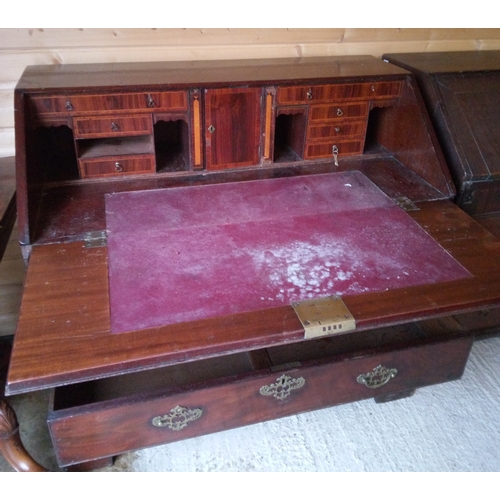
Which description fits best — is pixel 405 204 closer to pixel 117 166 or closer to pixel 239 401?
pixel 239 401

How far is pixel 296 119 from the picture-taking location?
1634 mm

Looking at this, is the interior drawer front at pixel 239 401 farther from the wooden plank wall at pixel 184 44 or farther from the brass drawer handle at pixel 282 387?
the wooden plank wall at pixel 184 44

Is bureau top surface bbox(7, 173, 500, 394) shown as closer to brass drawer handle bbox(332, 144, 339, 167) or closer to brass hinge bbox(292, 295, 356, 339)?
brass hinge bbox(292, 295, 356, 339)

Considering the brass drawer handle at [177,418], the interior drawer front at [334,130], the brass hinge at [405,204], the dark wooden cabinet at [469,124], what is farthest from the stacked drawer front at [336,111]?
the brass drawer handle at [177,418]

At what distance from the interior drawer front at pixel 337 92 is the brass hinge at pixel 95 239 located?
2.24ft

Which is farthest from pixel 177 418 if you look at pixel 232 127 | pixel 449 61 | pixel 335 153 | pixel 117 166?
pixel 449 61

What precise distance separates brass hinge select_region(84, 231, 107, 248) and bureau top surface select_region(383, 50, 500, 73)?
3.85 feet

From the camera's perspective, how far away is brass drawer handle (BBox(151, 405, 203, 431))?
45.7 inches

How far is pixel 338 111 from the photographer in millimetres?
1580

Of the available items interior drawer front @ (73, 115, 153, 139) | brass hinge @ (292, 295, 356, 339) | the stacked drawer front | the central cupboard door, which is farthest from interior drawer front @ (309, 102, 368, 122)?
brass hinge @ (292, 295, 356, 339)

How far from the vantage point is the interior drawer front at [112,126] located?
53.9 inches

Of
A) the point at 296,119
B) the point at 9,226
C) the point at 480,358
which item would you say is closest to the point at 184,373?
the point at 9,226

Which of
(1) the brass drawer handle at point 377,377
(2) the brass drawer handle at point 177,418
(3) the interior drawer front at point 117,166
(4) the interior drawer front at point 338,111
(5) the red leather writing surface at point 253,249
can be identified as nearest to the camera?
(5) the red leather writing surface at point 253,249

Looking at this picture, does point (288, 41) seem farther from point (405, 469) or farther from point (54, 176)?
point (405, 469)
